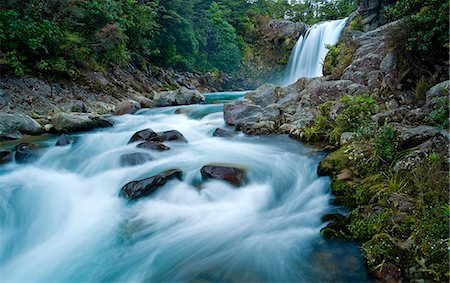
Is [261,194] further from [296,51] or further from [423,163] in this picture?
[296,51]

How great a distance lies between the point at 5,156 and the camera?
22.5ft

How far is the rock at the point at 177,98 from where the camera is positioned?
614 inches

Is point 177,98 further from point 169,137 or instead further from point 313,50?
point 313,50

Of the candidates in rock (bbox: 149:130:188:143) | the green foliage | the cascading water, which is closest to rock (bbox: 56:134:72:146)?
rock (bbox: 149:130:188:143)

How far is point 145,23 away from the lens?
1895 cm

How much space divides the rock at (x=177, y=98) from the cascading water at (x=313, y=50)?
28.8ft

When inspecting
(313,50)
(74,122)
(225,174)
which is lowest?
(225,174)

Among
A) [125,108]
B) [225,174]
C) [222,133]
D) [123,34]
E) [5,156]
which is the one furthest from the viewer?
[123,34]

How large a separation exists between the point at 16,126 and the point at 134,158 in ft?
14.7

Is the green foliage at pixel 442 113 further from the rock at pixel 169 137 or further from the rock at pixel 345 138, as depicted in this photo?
the rock at pixel 169 137

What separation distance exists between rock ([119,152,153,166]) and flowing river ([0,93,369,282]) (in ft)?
0.37

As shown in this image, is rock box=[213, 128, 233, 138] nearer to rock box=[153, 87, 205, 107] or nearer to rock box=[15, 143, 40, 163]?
rock box=[15, 143, 40, 163]

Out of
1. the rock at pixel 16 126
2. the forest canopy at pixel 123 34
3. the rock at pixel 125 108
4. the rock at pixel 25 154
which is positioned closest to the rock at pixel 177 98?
the rock at pixel 125 108

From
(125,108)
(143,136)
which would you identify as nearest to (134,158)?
(143,136)
